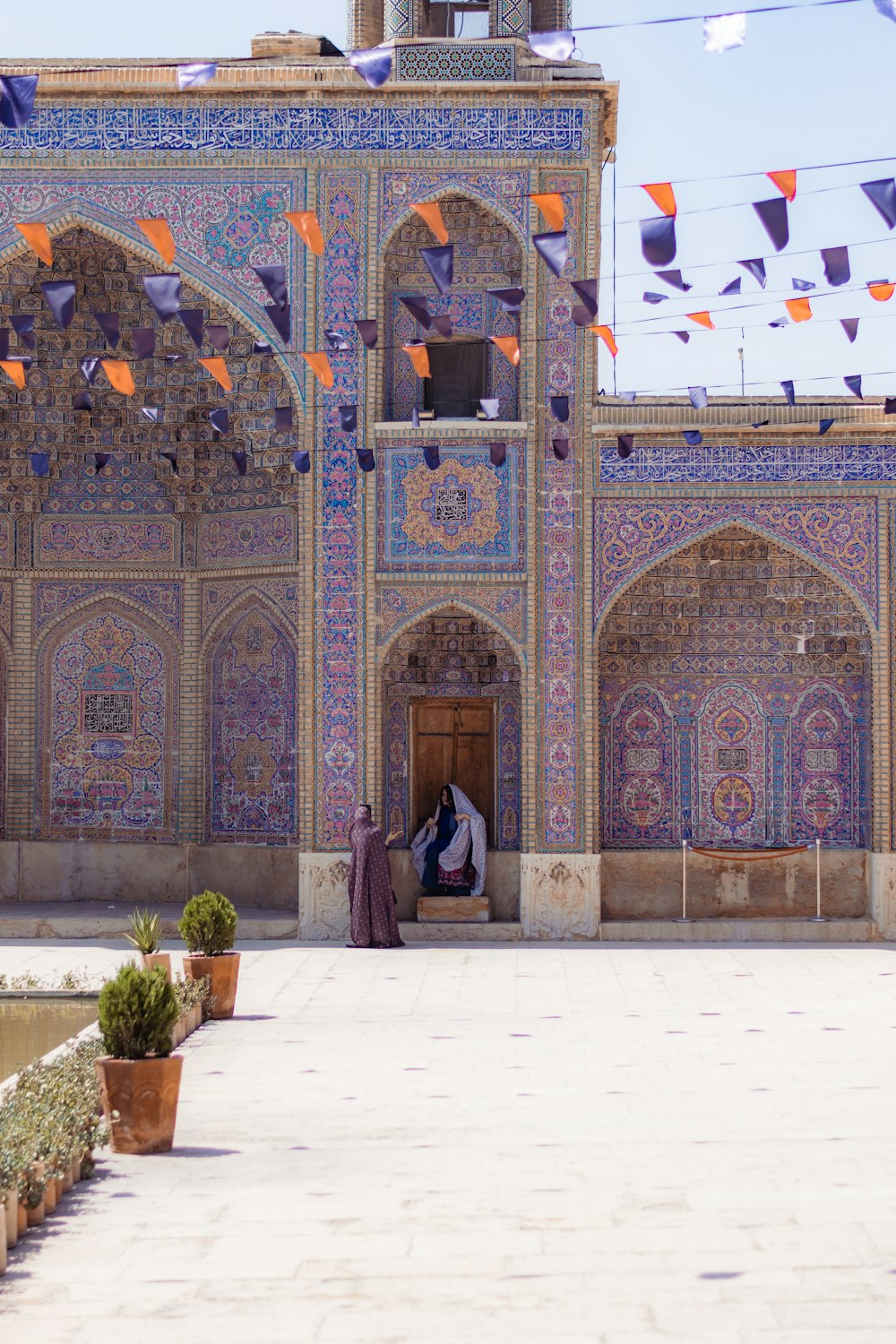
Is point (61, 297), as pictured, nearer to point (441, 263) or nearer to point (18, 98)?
point (18, 98)

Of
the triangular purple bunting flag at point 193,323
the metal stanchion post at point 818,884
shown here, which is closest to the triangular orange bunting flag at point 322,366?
the triangular purple bunting flag at point 193,323

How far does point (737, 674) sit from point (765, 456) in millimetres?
1951

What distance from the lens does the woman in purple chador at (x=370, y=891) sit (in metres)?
13.2

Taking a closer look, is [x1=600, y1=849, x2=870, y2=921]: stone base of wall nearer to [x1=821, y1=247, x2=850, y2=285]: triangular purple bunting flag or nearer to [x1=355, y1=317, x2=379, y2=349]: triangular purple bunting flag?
[x1=355, y1=317, x2=379, y2=349]: triangular purple bunting flag

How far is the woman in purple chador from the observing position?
13.2 meters

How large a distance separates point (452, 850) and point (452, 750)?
97cm

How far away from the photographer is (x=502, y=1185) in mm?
6219

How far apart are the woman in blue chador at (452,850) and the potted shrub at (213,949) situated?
13.6ft

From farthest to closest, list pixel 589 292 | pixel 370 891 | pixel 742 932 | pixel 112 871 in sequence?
pixel 112 871
pixel 742 932
pixel 370 891
pixel 589 292

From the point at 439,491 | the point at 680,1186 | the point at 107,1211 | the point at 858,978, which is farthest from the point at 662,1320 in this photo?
the point at 439,491

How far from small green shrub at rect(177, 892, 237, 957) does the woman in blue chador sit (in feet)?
13.5

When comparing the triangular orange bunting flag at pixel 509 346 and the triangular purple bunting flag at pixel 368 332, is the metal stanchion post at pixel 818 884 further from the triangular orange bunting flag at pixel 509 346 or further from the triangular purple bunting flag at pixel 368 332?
the triangular purple bunting flag at pixel 368 332

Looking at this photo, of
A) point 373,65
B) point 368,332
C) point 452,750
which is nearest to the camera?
point 373,65

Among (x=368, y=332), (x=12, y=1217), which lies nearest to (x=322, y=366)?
(x=368, y=332)
